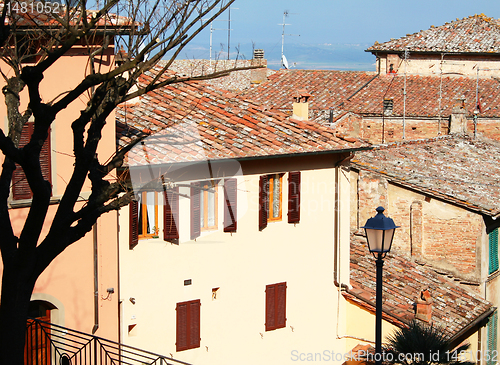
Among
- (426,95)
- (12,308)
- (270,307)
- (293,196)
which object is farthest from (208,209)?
(426,95)

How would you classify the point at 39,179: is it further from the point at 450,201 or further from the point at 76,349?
the point at 450,201

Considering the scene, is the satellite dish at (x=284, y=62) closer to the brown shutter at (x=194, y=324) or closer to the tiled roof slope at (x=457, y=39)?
the tiled roof slope at (x=457, y=39)

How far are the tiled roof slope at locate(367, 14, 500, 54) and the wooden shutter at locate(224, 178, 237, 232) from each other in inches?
980

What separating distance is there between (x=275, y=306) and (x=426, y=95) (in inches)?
848

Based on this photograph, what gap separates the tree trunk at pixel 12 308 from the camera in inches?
244

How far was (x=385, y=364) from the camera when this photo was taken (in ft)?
31.5

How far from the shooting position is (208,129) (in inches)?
472

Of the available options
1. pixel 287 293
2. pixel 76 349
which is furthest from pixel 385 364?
pixel 76 349

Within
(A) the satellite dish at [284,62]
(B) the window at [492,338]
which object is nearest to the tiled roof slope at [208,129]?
(B) the window at [492,338]

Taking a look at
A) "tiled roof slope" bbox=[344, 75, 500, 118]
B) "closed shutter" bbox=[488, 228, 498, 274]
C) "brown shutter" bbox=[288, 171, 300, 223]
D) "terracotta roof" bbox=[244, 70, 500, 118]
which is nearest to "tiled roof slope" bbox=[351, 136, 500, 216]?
"closed shutter" bbox=[488, 228, 498, 274]

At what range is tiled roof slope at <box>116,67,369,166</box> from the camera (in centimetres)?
1088

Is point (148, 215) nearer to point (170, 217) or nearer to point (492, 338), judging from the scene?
point (170, 217)

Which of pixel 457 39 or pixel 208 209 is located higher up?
pixel 457 39

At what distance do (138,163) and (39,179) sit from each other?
412 centimetres
